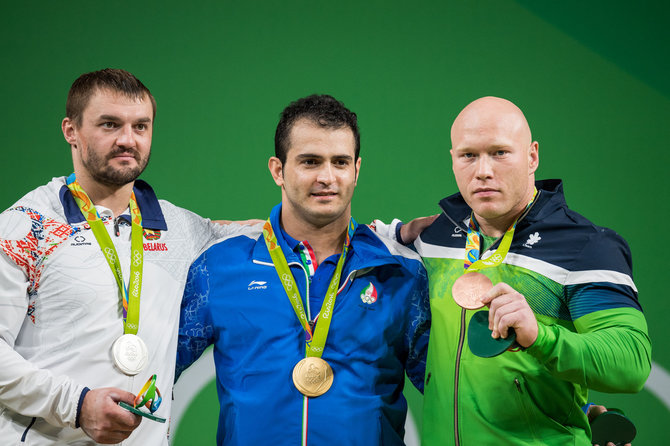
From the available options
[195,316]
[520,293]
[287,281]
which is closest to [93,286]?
[195,316]

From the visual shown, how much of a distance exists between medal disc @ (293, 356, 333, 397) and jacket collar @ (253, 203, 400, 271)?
14.0 inches

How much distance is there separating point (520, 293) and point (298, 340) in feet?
2.46

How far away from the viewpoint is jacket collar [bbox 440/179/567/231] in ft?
6.94

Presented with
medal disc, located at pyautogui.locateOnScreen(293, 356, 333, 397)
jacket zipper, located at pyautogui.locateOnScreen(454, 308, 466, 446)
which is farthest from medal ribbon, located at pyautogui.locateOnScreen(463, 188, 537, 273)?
medal disc, located at pyautogui.locateOnScreen(293, 356, 333, 397)

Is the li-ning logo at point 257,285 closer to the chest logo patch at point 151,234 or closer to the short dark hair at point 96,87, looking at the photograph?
the chest logo patch at point 151,234

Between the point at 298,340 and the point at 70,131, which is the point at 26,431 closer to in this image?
the point at 298,340

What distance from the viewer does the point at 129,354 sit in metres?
2.02

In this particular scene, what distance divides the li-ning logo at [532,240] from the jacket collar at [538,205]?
0.06m

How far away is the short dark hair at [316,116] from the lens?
2.29 meters

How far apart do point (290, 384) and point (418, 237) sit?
780mm

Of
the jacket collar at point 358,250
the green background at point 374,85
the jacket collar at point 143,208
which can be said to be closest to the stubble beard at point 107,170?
the jacket collar at point 143,208

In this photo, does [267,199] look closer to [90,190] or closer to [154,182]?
[154,182]

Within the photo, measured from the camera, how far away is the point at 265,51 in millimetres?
3748

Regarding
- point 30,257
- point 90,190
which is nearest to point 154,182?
point 90,190
